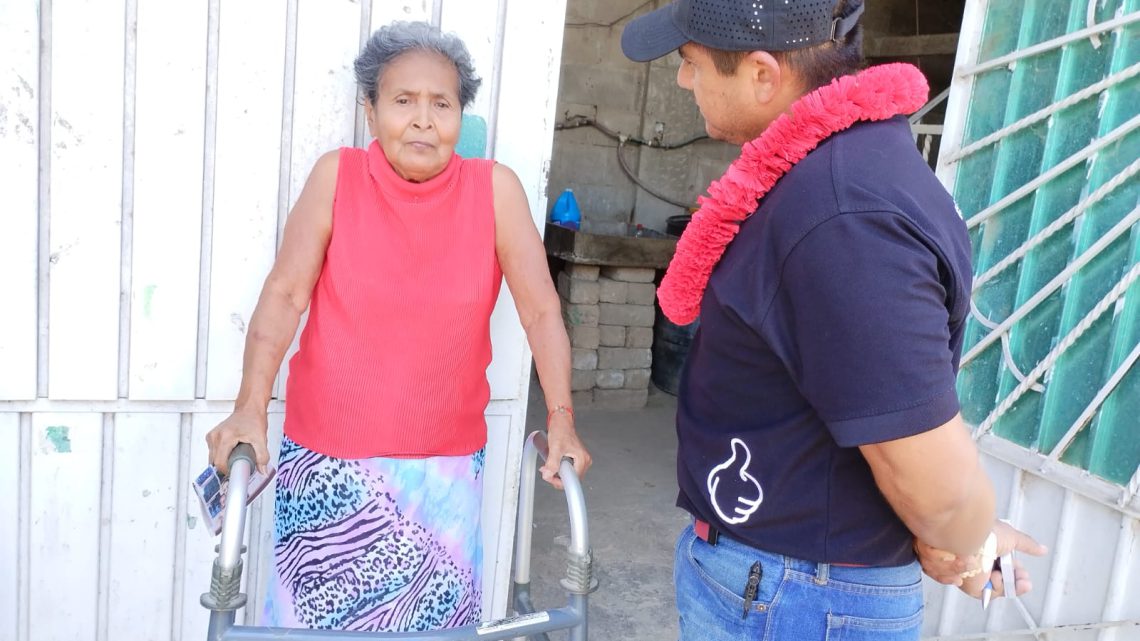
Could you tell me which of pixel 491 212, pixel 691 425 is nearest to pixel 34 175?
pixel 491 212

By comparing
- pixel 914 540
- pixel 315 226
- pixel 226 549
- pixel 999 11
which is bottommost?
pixel 226 549

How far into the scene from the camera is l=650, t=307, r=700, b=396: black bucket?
6.48 metres

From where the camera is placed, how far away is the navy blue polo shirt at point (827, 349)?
1044 mm

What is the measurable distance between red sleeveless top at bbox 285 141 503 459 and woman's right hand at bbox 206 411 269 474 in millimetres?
181

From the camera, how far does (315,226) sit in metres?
1.94

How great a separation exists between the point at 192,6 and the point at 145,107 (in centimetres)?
26

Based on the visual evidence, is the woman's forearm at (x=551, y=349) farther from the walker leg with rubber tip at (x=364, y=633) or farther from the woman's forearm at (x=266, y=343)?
the woman's forearm at (x=266, y=343)

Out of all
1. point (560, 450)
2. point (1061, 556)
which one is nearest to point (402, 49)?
point (560, 450)

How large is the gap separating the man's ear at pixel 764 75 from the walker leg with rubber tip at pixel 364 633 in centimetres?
72

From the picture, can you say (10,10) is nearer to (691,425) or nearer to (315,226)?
(315,226)

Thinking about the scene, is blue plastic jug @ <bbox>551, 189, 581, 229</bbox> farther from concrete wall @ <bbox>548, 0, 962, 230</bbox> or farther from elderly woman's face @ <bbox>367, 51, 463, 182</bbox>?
elderly woman's face @ <bbox>367, 51, 463, 182</bbox>

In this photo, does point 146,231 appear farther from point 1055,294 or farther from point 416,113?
point 1055,294

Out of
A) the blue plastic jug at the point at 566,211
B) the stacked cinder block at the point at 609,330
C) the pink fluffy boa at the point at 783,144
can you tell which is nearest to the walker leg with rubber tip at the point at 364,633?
the pink fluffy boa at the point at 783,144

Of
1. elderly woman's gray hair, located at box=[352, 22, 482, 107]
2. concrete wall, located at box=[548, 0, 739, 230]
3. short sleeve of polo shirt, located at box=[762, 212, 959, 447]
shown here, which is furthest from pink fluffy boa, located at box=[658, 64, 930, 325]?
concrete wall, located at box=[548, 0, 739, 230]
